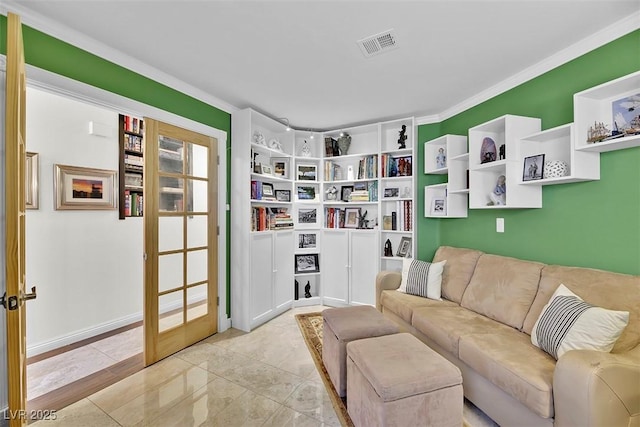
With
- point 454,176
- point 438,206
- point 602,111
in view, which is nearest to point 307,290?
point 438,206

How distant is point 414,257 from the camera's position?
351 centimetres

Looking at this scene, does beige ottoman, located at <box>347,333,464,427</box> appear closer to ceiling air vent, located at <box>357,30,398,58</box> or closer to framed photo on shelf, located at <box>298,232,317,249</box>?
ceiling air vent, located at <box>357,30,398,58</box>

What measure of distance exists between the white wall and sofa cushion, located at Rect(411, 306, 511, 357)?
322 cm

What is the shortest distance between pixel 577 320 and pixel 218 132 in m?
3.29

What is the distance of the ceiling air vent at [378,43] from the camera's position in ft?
6.43

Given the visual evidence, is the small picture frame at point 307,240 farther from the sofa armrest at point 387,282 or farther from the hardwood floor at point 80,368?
the hardwood floor at point 80,368

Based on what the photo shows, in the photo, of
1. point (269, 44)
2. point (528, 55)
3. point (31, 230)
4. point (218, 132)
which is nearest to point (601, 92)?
point (528, 55)

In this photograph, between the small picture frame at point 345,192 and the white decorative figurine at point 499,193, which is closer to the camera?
the white decorative figurine at point 499,193

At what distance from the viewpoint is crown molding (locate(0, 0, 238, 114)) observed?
1.74 metres

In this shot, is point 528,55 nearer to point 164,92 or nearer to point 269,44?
point 269,44

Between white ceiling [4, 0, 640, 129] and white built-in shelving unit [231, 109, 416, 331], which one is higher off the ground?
white ceiling [4, 0, 640, 129]

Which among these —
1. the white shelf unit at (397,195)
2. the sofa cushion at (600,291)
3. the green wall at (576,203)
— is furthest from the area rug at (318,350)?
the green wall at (576,203)

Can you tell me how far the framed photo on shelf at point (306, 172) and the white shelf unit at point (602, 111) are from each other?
2900 mm

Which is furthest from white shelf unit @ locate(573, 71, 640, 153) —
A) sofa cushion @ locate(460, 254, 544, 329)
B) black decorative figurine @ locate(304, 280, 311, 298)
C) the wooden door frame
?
black decorative figurine @ locate(304, 280, 311, 298)
